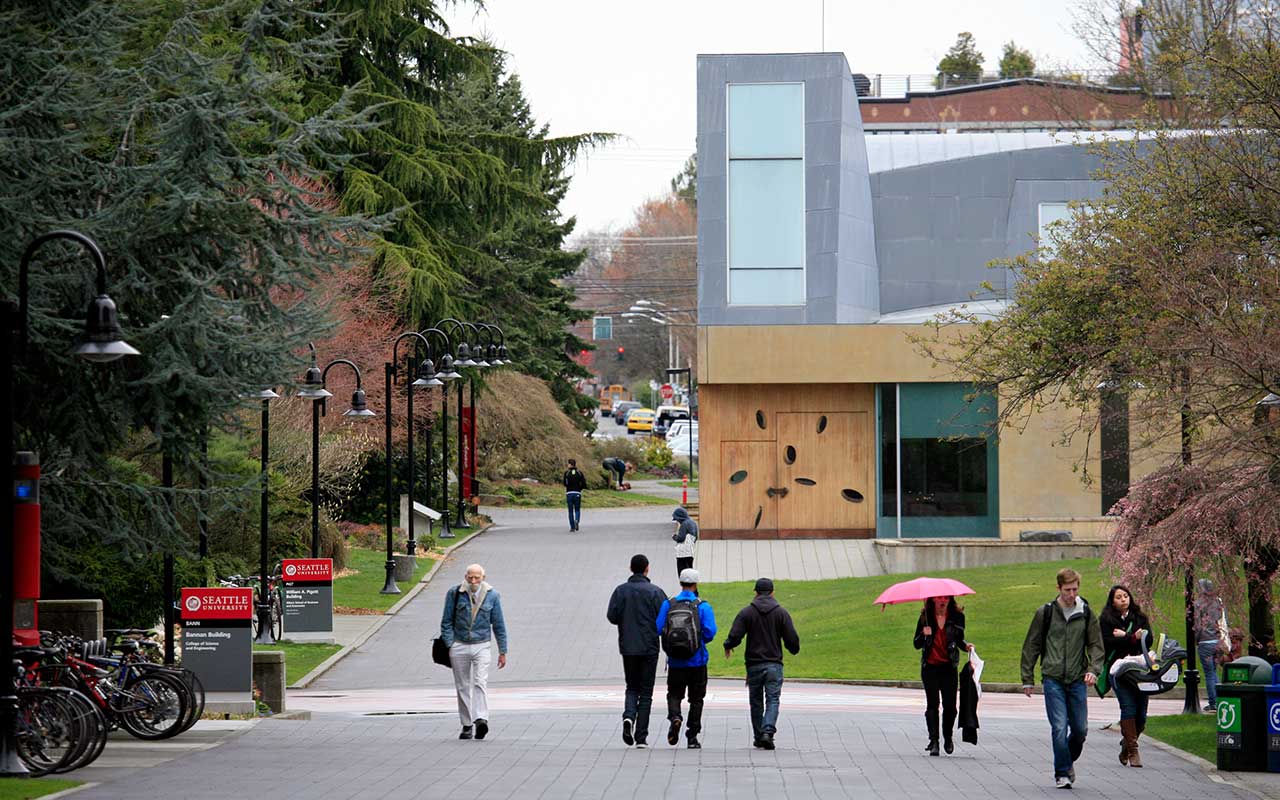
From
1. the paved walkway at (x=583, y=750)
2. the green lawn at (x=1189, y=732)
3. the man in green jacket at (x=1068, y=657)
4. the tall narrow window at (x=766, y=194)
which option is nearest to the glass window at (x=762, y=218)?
the tall narrow window at (x=766, y=194)

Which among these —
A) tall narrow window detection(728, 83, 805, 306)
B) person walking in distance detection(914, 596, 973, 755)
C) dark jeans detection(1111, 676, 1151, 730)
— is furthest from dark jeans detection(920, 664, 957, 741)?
tall narrow window detection(728, 83, 805, 306)

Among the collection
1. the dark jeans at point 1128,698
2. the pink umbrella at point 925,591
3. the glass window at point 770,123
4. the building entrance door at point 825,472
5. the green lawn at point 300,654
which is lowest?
the green lawn at point 300,654

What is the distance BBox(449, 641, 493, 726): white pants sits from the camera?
17000 millimetres

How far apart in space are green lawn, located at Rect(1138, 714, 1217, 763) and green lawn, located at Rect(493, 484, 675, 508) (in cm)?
4025

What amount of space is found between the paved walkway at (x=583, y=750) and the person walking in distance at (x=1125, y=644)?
438 mm

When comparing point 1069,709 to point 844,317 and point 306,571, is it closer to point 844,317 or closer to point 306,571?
point 306,571

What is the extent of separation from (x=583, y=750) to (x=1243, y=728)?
6206mm

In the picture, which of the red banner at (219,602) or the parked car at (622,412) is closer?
the red banner at (219,602)

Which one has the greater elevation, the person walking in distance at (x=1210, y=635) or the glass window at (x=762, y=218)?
the glass window at (x=762, y=218)

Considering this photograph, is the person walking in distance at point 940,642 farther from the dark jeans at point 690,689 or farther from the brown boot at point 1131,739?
the dark jeans at point 690,689

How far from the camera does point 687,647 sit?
15828mm

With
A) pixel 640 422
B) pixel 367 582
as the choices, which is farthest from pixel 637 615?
pixel 640 422

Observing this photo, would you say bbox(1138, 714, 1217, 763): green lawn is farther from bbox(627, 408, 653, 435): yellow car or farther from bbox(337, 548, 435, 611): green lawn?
bbox(627, 408, 653, 435): yellow car

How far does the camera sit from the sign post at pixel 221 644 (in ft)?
61.8
